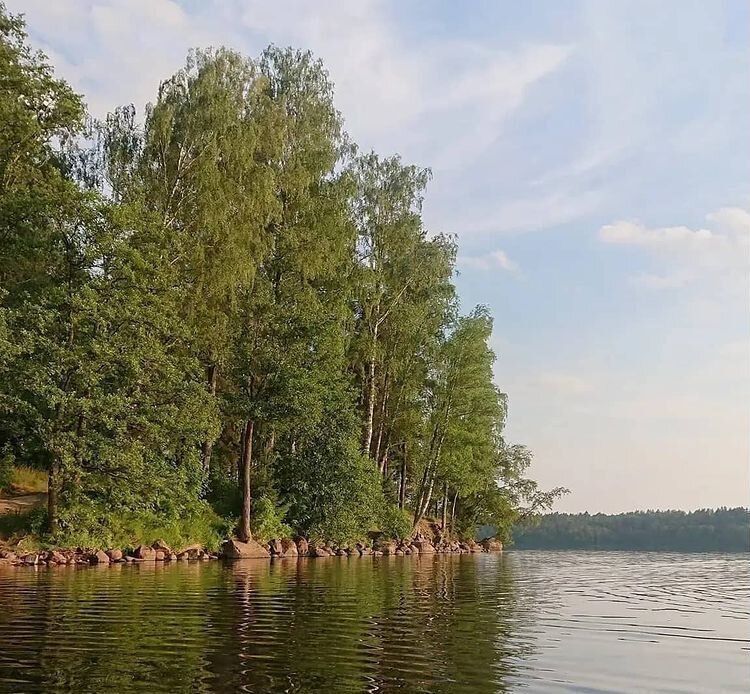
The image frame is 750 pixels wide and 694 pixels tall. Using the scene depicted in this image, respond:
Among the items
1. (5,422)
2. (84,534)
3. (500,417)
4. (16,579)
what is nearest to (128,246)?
(5,422)

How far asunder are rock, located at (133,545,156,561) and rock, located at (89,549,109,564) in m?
1.77

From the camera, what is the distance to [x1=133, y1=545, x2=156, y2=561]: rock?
27641 millimetres

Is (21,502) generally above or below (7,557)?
above

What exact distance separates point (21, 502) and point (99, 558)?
5647 mm

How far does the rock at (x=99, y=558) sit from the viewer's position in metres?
25.6

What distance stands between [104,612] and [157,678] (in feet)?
17.3

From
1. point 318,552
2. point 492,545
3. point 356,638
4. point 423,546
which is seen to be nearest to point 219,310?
point 318,552

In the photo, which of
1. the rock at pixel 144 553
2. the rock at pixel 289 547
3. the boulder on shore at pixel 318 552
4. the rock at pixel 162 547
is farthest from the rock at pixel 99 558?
the boulder on shore at pixel 318 552

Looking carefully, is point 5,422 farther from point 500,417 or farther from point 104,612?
point 500,417

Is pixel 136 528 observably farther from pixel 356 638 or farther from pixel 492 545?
pixel 492 545

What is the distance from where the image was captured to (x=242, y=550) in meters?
32.1

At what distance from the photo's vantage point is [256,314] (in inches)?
1423

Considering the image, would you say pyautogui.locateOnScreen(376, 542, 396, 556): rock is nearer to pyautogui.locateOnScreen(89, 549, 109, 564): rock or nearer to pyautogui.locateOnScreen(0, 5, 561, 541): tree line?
pyautogui.locateOnScreen(0, 5, 561, 541): tree line

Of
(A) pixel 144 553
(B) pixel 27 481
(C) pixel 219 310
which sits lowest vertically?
(A) pixel 144 553
